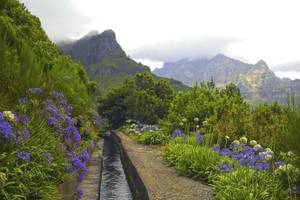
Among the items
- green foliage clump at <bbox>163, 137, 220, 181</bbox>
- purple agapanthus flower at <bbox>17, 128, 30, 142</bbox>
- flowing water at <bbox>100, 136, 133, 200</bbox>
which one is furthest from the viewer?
flowing water at <bbox>100, 136, 133, 200</bbox>

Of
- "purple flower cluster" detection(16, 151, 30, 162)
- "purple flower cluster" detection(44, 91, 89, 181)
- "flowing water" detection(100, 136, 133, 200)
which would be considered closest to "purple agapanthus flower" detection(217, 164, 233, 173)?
"purple flower cluster" detection(44, 91, 89, 181)

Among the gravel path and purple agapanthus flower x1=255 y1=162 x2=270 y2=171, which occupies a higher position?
purple agapanthus flower x1=255 y1=162 x2=270 y2=171

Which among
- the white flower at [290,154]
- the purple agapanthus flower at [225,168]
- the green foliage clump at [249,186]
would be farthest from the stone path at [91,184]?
the white flower at [290,154]

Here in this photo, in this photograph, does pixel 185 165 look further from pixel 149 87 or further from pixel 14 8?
pixel 149 87

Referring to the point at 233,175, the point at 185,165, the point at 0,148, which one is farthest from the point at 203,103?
the point at 0,148

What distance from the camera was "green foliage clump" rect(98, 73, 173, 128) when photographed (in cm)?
4294

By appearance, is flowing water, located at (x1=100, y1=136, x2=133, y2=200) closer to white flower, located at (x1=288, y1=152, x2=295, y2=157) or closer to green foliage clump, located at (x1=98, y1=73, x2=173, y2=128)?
white flower, located at (x1=288, y1=152, x2=295, y2=157)

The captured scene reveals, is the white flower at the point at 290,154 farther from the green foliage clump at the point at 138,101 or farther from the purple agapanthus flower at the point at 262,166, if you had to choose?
the green foliage clump at the point at 138,101

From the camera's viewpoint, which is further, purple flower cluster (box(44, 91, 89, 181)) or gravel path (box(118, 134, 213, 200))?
gravel path (box(118, 134, 213, 200))

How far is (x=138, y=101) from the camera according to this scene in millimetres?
44375

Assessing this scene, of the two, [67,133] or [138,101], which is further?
[138,101]

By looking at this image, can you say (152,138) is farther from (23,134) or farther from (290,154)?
(23,134)

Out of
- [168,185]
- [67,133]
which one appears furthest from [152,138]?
[67,133]

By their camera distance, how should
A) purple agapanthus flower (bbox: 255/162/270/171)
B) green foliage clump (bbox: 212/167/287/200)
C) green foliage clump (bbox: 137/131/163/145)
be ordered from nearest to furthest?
green foliage clump (bbox: 212/167/287/200)
purple agapanthus flower (bbox: 255/162/270/171)
green foliage clump (bbox: 137/131/163/145)
